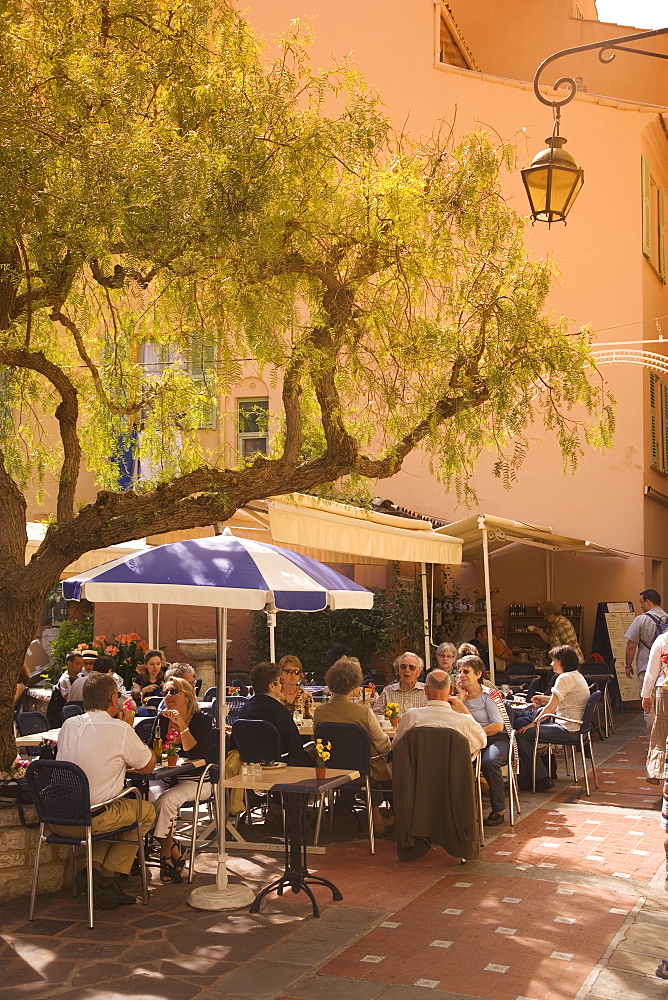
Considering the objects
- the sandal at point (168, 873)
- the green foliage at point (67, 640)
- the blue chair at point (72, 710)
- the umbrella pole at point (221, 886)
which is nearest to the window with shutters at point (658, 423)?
the green foliage at point (67, 640)

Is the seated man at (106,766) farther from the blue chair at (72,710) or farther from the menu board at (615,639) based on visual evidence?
the menu board at (615,639)

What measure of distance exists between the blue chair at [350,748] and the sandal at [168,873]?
1345mm

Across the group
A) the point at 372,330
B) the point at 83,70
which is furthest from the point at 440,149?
the point at 83,70

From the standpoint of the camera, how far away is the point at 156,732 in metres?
8.25

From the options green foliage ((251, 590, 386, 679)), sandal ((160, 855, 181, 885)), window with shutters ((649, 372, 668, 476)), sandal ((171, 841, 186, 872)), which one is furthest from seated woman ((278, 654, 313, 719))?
window with shutters ((649, 372, 668, 476))

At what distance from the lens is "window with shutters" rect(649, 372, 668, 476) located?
19188mm

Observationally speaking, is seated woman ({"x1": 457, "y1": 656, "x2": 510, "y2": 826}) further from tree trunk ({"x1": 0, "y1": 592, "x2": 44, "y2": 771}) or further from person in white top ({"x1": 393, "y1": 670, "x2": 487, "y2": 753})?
tree trunk ({"x1": 0, "y1": 592, "x2": 44, "y2": 771})

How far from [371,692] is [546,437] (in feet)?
30.1

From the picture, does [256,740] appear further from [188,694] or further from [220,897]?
[220,897]

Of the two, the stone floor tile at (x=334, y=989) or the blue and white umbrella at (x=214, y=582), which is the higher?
the blue and white umbrella at (x=214, y=582)

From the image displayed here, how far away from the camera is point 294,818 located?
260 inches

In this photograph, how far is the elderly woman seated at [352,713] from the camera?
8406 millimetres

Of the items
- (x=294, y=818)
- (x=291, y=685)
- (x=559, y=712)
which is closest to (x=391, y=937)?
(x=294, y=818)

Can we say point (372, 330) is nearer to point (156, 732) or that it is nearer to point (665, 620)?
point (156, 732)
